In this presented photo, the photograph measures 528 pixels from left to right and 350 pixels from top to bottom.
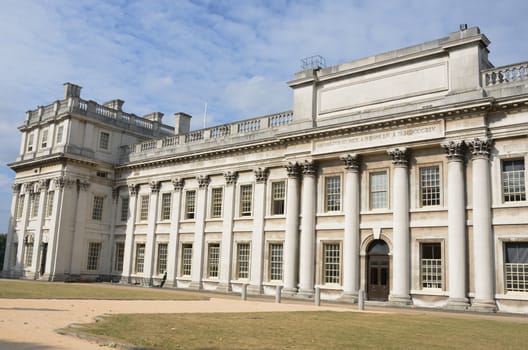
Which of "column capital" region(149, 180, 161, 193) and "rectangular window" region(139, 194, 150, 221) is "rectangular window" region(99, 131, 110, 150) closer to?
"rectangular window" region(139, 194, 150, 221)

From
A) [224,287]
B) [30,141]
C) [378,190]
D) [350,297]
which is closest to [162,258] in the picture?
[224,287]

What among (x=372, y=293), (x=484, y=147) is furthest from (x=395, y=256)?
(x=484, y=147)

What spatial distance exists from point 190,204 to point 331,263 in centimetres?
1294

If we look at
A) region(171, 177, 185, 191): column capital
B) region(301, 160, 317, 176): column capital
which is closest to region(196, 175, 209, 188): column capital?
region(171, 177, 185, 191): column capital

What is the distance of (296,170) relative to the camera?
30.8 metres

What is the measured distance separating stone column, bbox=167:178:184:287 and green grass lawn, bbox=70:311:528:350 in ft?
73.5

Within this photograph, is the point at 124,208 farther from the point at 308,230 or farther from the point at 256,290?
the point at 308,230

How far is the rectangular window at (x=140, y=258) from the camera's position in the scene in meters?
39.8

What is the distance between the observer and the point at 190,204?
3766 cm

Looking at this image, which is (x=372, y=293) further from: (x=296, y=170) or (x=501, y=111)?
(x=501, y=111)

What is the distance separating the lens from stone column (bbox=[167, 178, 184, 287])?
36.7 m

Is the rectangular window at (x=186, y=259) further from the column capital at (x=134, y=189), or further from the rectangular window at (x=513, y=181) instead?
the rectangular window at (x=513, y=181)

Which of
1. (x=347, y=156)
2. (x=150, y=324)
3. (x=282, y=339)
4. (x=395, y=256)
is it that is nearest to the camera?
(x=282, y=339)

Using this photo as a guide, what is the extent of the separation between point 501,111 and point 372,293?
441 inches
